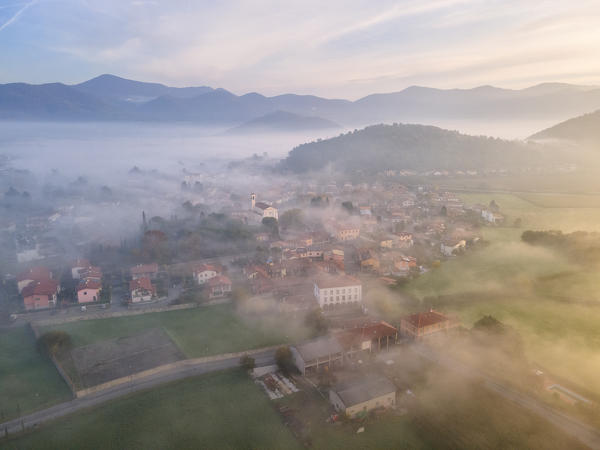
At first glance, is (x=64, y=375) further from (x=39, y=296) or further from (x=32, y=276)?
(x=32, y=276)

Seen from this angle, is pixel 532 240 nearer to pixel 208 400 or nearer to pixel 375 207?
pixel 375 207

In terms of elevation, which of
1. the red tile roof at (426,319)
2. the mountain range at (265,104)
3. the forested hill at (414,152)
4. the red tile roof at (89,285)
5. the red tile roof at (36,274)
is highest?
the mountain range at (265,104)

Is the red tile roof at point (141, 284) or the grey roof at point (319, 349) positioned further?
the red tile roof at point (141, 284)

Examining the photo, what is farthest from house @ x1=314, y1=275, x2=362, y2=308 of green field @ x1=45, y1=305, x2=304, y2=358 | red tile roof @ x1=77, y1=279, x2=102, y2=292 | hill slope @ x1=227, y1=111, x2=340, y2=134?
hill slope @ x1=227, y1=111, x2=340, y2=134

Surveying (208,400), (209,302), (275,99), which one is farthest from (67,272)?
(275,99)

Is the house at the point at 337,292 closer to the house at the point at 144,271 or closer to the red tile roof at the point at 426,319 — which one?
the red tile roof at the point at 426,319

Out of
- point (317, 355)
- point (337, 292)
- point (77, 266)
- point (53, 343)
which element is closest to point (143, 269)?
point (77, 266)

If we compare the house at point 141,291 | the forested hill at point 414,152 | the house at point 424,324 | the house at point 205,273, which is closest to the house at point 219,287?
the house at point 205,273
